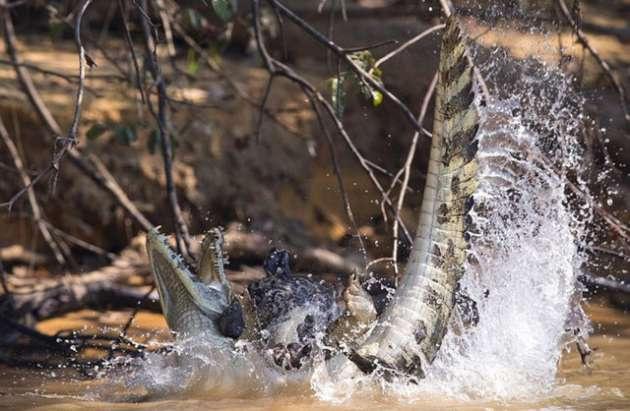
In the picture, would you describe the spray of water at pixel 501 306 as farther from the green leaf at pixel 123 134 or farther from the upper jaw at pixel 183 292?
the green leaf at pixel 123 134

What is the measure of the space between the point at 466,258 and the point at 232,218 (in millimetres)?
3486

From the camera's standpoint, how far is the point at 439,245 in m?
3.42

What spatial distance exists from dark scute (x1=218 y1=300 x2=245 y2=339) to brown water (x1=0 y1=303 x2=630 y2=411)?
20 centimetres

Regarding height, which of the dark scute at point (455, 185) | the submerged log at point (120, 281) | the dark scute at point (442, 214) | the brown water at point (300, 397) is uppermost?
the dark scute at point (455, 185)

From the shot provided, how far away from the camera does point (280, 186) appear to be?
706 cm

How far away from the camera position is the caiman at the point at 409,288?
11.0 feet

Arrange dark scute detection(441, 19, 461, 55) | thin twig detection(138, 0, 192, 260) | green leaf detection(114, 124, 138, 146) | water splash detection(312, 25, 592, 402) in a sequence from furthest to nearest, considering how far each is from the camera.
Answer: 1. green leaf detection(114, 124, 138, 146)
2. thin twig detection(138, 0, 192, 260)
3. water splash detection(312, 25, 592, 402)
4. dark scute detection(441, 19, 461, 55)

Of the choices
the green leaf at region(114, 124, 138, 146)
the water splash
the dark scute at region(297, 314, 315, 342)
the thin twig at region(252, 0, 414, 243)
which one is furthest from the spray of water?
the green leaf at region(114, 124, 138, 146)

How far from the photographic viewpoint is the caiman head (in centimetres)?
345

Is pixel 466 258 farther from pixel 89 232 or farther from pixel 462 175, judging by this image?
pixel 89 232

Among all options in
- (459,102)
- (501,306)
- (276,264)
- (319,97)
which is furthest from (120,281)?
(459,102)

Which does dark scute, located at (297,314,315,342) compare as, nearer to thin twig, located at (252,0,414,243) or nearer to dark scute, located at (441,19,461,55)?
thin twig, located at (252,0,414,243)

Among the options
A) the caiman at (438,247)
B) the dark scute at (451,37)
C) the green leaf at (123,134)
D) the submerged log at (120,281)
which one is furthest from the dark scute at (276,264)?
the green leaf at (123,134)

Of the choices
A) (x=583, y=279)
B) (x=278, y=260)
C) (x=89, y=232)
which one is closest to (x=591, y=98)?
(x=583, y=279)
